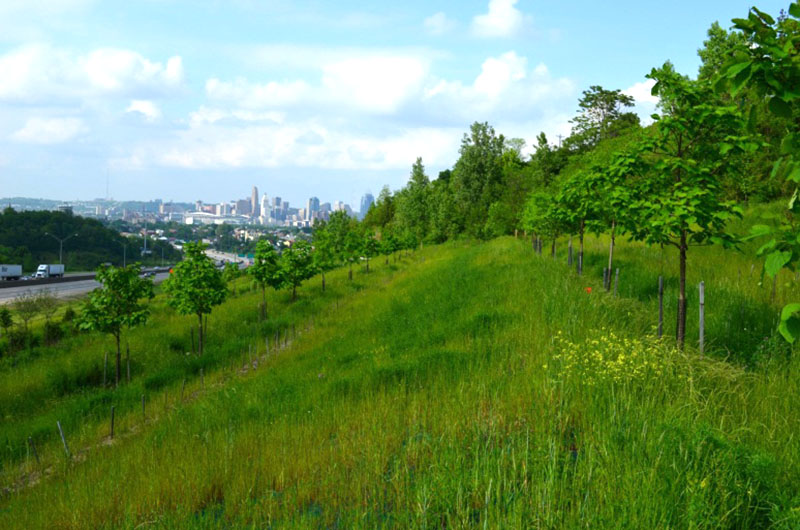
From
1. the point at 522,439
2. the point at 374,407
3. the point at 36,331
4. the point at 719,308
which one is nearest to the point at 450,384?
the point at 374,407

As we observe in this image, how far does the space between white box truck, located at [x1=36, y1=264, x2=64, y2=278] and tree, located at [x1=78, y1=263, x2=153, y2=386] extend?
72.3 m

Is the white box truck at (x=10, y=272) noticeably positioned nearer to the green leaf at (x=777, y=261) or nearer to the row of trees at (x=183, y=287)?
the row of trees at (x=183, y=287)

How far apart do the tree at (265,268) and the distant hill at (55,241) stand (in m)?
89.4

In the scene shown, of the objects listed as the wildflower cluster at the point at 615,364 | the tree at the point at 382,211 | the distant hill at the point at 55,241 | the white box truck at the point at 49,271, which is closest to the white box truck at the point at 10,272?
the white box truck at the point at 49,271

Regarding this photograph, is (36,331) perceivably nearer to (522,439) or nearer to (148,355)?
(148,355)

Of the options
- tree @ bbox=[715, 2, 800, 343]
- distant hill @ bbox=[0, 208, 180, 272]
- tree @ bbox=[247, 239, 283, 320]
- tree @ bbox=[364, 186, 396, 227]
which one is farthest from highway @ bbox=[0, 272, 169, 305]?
tree @ bbox=[715, 2, 800, 343]

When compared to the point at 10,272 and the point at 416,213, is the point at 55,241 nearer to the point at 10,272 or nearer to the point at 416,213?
the point at 10,272

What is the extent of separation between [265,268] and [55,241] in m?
111

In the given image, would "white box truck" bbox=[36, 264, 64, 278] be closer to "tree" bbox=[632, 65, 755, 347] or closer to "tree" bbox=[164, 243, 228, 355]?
"tree" bbox=[164, 243, 228, 355]

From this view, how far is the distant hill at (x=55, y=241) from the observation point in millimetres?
99625

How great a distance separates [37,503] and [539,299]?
1155 cm

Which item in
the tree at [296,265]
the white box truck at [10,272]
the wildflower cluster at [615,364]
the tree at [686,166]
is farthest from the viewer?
the white box truck at [10,272]

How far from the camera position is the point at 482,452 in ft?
16.3

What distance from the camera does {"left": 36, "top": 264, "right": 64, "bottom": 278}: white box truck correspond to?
7438 centimetres
